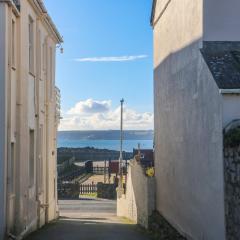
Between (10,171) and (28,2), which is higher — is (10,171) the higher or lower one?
the lower one

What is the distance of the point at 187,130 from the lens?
1408cm

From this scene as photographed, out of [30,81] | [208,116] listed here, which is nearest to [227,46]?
[208,116]

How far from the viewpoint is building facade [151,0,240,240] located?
11.1m

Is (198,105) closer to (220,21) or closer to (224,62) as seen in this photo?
(224,62)

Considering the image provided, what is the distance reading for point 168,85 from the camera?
57.2ft

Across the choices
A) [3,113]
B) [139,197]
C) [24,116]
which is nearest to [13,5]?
[3,113]

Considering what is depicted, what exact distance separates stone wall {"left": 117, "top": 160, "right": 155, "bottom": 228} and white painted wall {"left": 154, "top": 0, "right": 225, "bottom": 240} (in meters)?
0.79

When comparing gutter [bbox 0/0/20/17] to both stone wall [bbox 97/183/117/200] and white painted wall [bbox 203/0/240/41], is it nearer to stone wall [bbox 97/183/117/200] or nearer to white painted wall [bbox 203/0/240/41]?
white painted wall [bbox 203/0/240/41]

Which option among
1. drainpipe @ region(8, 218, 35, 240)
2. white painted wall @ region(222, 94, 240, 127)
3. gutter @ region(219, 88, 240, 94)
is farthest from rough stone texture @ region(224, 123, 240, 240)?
drainpipe @ region(8, 218, 35, 240)

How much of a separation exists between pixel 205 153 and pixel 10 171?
5.09 metres

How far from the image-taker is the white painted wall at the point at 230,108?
1073 cm

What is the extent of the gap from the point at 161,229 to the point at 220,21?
7337mm

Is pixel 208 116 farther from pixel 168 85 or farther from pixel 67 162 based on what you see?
pixel 67 162

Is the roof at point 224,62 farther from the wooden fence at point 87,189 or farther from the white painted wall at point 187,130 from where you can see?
the wooden fence at point 87,189
